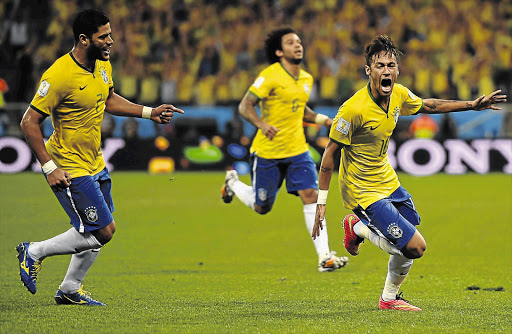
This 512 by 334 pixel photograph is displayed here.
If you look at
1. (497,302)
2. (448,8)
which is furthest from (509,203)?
(448,8)

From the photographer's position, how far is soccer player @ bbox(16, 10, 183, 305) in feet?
22.3

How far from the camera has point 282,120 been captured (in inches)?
402

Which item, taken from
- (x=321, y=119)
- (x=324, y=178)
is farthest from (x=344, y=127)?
(x=321, y=119)

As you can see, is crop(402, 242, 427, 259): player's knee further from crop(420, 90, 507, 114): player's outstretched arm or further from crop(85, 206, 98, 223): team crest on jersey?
crop(85, 206, 98, 223): team crest on jersey

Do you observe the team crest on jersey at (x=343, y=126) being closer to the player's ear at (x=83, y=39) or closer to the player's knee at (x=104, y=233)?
the player's knee at (x=104, y=233)

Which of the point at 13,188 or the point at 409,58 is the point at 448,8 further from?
the point at 13,188

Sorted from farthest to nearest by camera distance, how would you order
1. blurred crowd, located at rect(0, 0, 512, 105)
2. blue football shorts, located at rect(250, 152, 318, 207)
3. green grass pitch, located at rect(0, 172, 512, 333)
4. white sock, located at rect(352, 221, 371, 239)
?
blurred crowd, located at rect(0, 0, 512, 105) → blue football shorts, located at rect(250, 152, 318, 207) → white sock, located at rect(352, 221, 371, 239) → green grass pitch, located at rect(0, 172, 512, 333)

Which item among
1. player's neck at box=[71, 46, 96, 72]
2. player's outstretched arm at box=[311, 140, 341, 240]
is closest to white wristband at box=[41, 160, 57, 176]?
player's neck at box=[71, 46, 96, 72]

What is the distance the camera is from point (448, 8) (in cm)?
2555

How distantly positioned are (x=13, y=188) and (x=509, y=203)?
373 inches

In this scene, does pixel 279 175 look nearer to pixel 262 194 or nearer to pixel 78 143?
pixel 262 194

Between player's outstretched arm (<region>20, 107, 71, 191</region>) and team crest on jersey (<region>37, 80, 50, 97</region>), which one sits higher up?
team crest on jersey (<region>37, 80, 50, 97</region>)

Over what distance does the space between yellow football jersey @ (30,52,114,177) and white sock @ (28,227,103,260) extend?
0.50 m

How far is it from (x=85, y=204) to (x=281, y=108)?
12.4 feet
